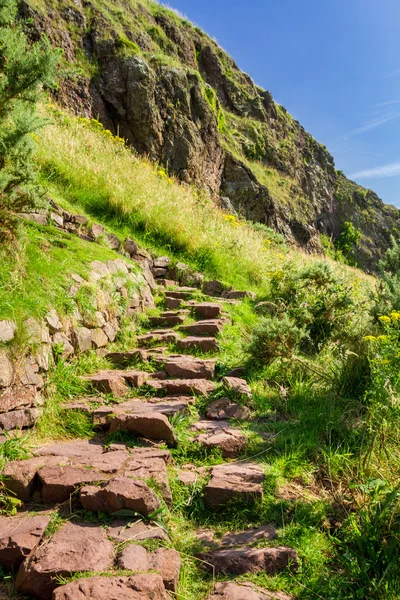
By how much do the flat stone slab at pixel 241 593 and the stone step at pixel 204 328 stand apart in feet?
10.8

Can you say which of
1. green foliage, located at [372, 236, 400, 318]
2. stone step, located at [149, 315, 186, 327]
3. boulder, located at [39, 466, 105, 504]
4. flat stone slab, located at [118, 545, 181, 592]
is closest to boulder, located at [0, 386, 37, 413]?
boulder, located at [39, 466, 105, 504]

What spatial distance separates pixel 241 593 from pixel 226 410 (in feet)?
5.37

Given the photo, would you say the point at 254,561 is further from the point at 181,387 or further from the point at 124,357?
the point at 124,357

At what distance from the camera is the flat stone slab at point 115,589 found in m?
1.64

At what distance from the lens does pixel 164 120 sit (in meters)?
17.6

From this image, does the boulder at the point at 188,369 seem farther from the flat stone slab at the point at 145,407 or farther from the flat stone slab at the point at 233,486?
the flat stone slab at the point at 233,486

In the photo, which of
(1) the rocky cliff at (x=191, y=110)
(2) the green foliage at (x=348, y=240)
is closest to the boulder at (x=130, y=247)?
(1) the rocky cliff at (x=191, y=110)

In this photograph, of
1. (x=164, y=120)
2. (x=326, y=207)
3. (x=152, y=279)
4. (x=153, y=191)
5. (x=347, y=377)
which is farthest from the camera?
(x=326, y=207)

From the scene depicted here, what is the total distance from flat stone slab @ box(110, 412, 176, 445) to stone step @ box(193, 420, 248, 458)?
0.23 metres

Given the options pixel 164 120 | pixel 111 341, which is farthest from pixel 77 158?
pixel 164 120

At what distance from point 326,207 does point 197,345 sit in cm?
3383

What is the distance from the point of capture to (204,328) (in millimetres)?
5129

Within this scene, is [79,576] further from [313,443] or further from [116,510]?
[313,443]

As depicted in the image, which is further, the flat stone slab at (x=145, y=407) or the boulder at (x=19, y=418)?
the flat stone slab at (x=145, y=407)
